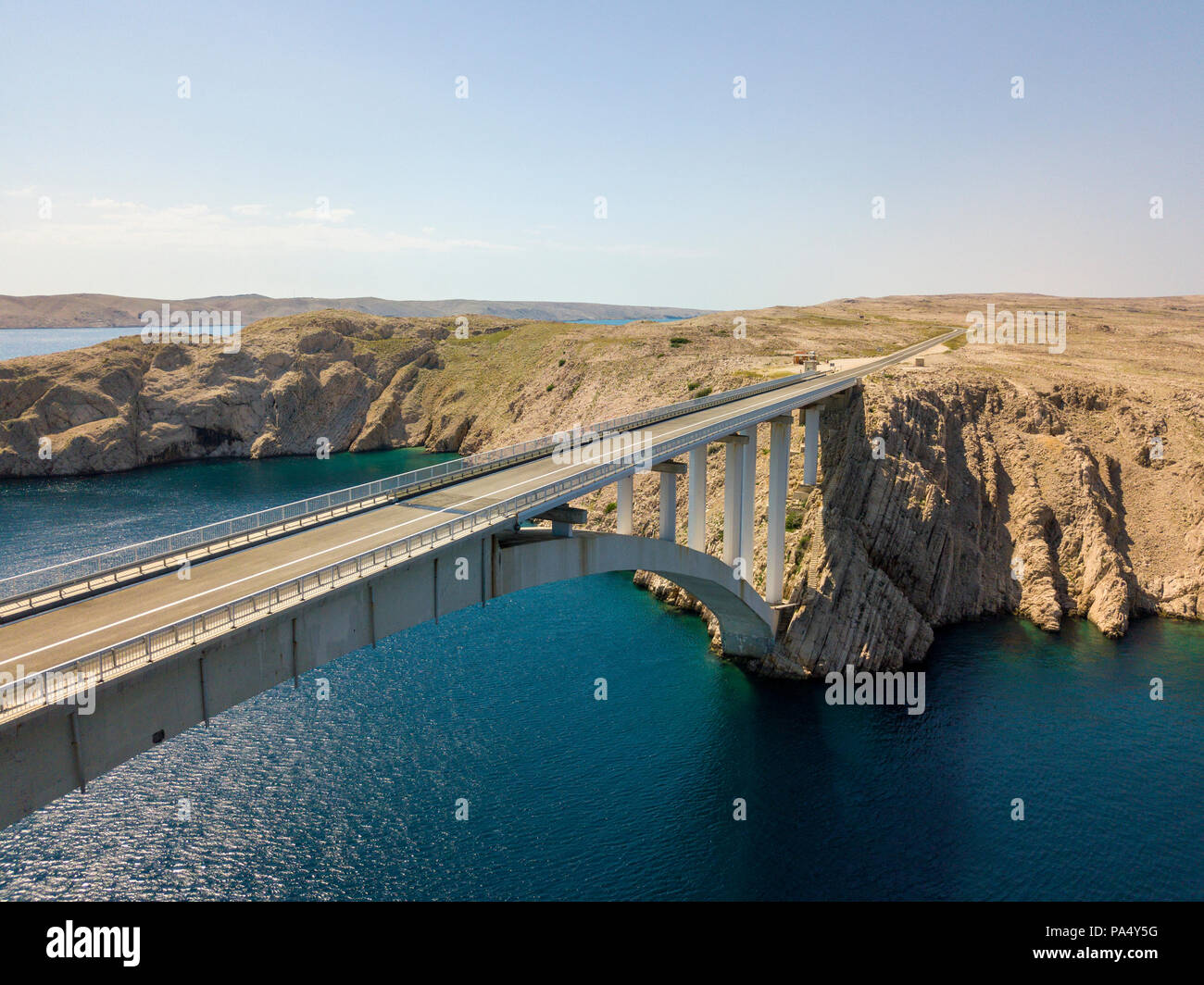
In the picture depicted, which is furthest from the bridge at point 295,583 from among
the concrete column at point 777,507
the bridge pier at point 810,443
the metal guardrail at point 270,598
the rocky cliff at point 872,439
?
the rocky cliff at point 872,439

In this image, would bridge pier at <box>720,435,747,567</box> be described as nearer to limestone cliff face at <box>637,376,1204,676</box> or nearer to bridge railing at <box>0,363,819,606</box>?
limestone cliff face at <box>637,376,1204,676</box>

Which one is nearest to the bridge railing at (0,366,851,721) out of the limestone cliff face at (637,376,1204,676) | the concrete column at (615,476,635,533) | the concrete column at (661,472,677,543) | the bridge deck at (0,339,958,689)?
the bridge deck at (0,339,958,689)

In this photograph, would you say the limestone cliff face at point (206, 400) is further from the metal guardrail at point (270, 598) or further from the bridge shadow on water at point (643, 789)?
the metal guardrail at point (270, 598)

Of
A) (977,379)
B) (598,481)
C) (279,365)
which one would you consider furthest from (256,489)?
(977,379)

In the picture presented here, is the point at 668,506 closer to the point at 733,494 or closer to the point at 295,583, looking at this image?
the point at 733,494

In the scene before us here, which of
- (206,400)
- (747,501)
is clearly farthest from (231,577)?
(206,400)

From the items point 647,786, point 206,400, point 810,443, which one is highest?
point 206,400
